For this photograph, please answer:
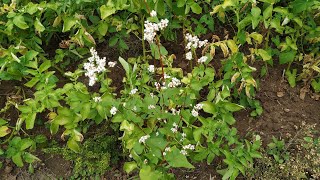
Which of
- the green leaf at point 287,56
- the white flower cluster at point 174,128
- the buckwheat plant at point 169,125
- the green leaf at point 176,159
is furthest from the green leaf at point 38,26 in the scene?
the green leaf at point 287,56

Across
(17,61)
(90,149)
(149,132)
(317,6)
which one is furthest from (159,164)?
(317,6)

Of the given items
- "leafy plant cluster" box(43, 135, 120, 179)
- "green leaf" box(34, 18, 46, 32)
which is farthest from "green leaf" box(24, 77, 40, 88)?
"leafy plant cluster" box(43, 135, 120, 179)

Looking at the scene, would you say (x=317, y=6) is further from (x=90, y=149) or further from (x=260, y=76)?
(x=90, y=149)

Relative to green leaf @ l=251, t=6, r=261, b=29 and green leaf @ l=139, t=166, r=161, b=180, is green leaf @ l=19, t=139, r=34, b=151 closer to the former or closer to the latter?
green leaf @ l=139, t=166, r=161, b=180

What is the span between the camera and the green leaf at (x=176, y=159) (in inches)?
75.5

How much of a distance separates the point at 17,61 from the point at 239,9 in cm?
121

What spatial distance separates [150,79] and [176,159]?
0.62 meters

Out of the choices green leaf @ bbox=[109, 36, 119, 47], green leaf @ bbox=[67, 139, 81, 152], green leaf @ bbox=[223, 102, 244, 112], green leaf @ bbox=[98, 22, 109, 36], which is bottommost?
green leaf @ bbox=[67, 139, 81, 152]

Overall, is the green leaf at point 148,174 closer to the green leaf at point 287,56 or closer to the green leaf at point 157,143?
the green leaf at point 157,143

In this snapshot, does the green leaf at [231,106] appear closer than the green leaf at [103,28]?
Yes

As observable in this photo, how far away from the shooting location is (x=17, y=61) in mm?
2383

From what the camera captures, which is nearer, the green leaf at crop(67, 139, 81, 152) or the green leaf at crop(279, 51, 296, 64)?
the green leaf at crop(67, 139, 81, 152)

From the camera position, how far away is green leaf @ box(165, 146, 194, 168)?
192cm

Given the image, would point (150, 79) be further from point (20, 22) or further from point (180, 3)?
point (20, 22)
